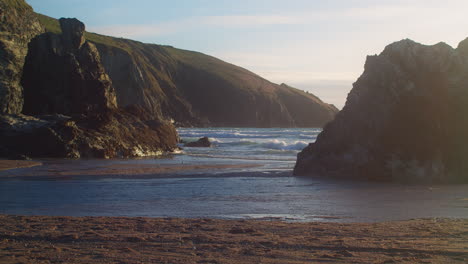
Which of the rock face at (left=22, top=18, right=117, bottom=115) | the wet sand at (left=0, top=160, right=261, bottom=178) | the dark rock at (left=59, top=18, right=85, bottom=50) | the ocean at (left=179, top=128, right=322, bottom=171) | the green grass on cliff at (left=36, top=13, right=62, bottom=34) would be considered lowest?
the wet sand at (left=0, top=160, right=261, bottom=178)

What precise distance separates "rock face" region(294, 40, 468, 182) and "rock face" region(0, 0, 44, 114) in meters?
25.2

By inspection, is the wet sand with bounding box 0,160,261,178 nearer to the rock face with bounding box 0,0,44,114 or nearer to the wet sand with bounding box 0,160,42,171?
the wet sand with bounding box 0,160,42,171

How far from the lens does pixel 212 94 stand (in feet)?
509

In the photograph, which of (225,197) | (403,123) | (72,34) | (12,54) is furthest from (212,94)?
(225,197)

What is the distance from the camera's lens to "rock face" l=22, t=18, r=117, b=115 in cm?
3931

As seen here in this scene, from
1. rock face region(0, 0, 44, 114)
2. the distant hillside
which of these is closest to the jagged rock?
rock face region(0, 0, 44, 114)

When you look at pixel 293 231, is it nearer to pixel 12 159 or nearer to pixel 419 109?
pixel 419 109

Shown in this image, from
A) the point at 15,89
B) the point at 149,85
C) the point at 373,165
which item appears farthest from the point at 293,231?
the point at 149,85

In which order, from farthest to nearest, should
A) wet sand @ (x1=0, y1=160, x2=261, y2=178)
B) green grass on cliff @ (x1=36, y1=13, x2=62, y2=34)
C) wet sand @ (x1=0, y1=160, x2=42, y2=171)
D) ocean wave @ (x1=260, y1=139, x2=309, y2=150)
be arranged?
green grass on cliff @ (x1=36, y1=13, x2=62, y2=34) < ocean wave @ (x1=260, y1=139, x2=309, y2=150) < wet sand @ (x1=0, y1=160, x2=42, y2=171) < wet sand @ (x1=0, y1=160, x2=261, y2=178)

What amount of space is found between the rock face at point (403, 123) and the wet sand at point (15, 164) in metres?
10.8

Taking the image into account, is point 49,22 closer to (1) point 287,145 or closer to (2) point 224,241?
(1) point 287,145

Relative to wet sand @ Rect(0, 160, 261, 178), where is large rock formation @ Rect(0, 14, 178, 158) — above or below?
above

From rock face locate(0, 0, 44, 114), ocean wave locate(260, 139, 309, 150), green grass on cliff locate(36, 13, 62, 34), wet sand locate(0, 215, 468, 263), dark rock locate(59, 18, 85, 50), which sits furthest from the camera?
green grass on cliff locate(36, 13, 62, 34)

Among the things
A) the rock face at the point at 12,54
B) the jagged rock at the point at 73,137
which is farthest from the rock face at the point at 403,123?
the rock face at the point at 12,54
